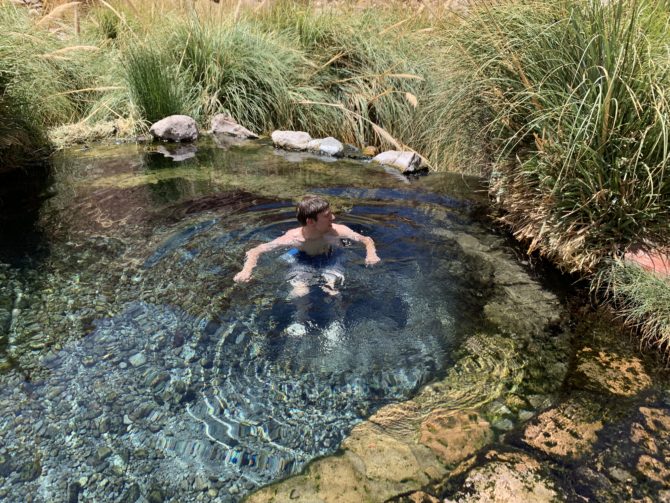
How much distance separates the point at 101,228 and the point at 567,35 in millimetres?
4088

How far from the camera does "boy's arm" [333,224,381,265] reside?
4.03 m

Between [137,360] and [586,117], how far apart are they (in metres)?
3.10

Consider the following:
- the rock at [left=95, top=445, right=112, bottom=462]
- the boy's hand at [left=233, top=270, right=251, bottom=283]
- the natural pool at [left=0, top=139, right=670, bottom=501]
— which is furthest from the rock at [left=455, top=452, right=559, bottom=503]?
the boy's hand at [left=233, top=270, right=251, bottom=283]

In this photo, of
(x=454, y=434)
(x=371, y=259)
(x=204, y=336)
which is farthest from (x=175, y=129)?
(x=454, y=434)

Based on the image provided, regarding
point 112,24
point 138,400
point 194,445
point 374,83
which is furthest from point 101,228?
point 112,24

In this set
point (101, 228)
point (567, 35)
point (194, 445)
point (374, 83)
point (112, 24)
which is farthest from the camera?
point (112, 24)

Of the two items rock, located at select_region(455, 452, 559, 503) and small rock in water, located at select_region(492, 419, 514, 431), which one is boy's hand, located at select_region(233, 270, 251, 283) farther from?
rock, located at select_region(455, 452, 559, 503)

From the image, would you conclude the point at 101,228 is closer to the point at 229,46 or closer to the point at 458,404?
the point at 458,404

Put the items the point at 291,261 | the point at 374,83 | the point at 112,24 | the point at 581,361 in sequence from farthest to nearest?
1. the point at 112,24
2. the point at 374,83
3. the point at 291,261
4. the point at 581,361

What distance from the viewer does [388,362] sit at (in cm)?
309

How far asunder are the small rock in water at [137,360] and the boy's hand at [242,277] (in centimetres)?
93

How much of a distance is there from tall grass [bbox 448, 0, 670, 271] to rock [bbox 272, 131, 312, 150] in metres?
3.71

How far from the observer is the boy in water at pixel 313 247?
12.8 feet

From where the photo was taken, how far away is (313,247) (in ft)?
13.9
